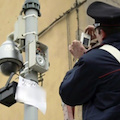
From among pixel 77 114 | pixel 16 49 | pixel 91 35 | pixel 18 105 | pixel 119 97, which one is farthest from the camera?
pixel 18 105

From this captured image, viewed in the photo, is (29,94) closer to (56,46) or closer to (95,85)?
(95,85)

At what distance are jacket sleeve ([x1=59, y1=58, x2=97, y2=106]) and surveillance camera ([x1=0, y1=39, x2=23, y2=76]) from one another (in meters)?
1.34

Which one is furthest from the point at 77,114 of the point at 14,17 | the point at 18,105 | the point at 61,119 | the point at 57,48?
the point at 14,17

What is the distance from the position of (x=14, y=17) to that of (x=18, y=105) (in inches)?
72.1

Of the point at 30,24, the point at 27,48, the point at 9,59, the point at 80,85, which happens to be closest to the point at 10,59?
the point at 9,59

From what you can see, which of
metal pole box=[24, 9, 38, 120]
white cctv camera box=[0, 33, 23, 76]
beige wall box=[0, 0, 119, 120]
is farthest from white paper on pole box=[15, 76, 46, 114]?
beige wall box=[0, 0, 119, 120]

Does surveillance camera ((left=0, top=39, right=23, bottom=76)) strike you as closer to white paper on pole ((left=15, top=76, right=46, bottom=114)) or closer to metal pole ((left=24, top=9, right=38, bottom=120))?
metal pole ((left=24, top=9, right=38, bottom=120))

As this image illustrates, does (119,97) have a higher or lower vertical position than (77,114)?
lower

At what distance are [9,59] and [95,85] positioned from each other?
1519 millimetres

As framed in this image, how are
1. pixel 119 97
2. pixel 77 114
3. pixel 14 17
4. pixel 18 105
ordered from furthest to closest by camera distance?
1. pixel 14 17
2. pixel 18 105
3. pixel 77 114
4. pixel 119 97

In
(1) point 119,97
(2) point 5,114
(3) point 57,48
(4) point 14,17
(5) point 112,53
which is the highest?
(4) point 14,17

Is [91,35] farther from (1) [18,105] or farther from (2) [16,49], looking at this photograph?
(1) [18,105]

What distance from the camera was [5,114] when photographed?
26.3 ft

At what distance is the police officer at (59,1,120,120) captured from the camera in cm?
317
